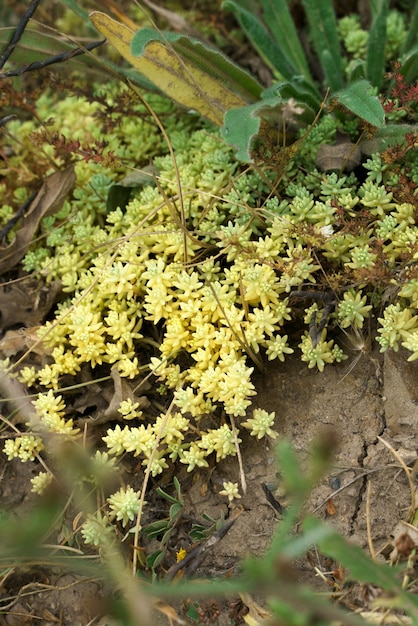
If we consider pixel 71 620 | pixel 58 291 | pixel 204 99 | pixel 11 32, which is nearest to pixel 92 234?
pixel 58 291

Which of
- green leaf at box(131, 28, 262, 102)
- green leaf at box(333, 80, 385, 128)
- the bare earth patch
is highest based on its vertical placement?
green leaf at box(131, 28, 262, 102)

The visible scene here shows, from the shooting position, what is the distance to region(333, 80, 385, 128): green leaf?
2.14 meters

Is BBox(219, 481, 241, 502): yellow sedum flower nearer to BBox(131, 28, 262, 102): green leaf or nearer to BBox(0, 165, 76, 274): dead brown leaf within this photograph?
BBox(0, 165, 76, 274): dead brown leaf

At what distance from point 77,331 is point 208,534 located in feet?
2.75

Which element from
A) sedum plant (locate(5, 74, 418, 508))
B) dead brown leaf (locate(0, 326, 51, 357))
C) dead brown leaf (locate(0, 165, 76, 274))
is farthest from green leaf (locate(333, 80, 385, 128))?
dead brown leaf (locate(0, 326, 51, 357))

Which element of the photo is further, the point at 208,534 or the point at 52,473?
the point at 52,473

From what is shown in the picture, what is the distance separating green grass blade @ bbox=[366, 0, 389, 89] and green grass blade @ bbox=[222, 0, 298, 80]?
0.35m

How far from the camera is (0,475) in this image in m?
2.29

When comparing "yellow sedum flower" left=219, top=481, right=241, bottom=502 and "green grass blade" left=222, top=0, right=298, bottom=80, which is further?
"green grass blade" left=222, top=0, right=298, bottom=80

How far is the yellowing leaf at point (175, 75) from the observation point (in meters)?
2.39

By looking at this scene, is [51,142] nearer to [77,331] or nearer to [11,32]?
[11,32]

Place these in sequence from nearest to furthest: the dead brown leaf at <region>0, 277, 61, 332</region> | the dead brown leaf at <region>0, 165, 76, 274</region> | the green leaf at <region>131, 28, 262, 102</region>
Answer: the green leaf at <region>131, 28, 262, 102</region>, the dead brown leaf at <region>0, 277, 61, 332</region>, the dead brown leaf at <region>0, 165, 76, 274</region>

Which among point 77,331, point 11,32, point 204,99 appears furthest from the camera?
point 11,32

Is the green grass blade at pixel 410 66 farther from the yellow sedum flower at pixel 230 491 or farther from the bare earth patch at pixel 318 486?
the yellow sedum flower at pixel 230 491
